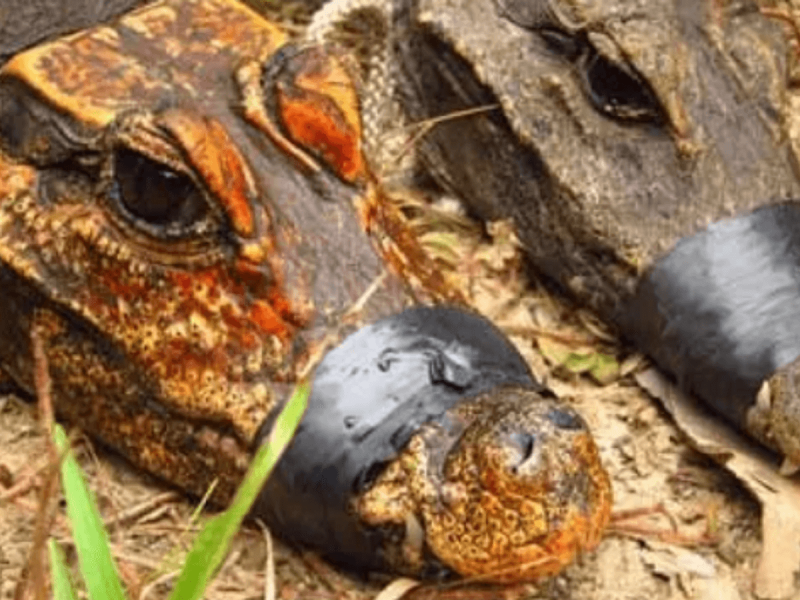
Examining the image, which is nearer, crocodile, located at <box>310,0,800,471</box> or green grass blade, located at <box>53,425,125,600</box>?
green grass blade, located at <box>53,425,125,600</box>

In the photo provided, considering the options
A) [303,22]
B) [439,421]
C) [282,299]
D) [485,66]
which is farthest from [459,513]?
[303,22]

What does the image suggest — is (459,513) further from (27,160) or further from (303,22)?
(303,22)

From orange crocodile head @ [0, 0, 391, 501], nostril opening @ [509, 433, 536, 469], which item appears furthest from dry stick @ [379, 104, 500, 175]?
nostril opening @ [509, 433, 536, 469]

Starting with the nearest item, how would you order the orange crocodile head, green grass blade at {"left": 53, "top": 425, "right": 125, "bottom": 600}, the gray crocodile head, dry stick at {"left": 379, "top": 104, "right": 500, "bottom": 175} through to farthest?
green grass blade at {"left": 53, "top": 425, "right": 125, "bottom": 600} → the orange crocodile head → the gray crocodile head → dry stick at {"left": 379, "top": 104, "right": 500, "bottom": 175}

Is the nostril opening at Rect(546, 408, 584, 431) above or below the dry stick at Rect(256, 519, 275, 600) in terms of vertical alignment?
above

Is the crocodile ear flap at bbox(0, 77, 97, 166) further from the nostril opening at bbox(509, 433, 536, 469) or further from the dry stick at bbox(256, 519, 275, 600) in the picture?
the nostril opening at bbox(509, 433, 536, 469)

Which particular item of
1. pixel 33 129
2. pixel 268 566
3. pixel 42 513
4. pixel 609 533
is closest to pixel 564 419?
pixel 609 533

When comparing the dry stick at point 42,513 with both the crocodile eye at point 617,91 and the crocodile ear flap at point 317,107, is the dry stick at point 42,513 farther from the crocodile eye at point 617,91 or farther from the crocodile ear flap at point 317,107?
the crocodile eye at point 617,91
